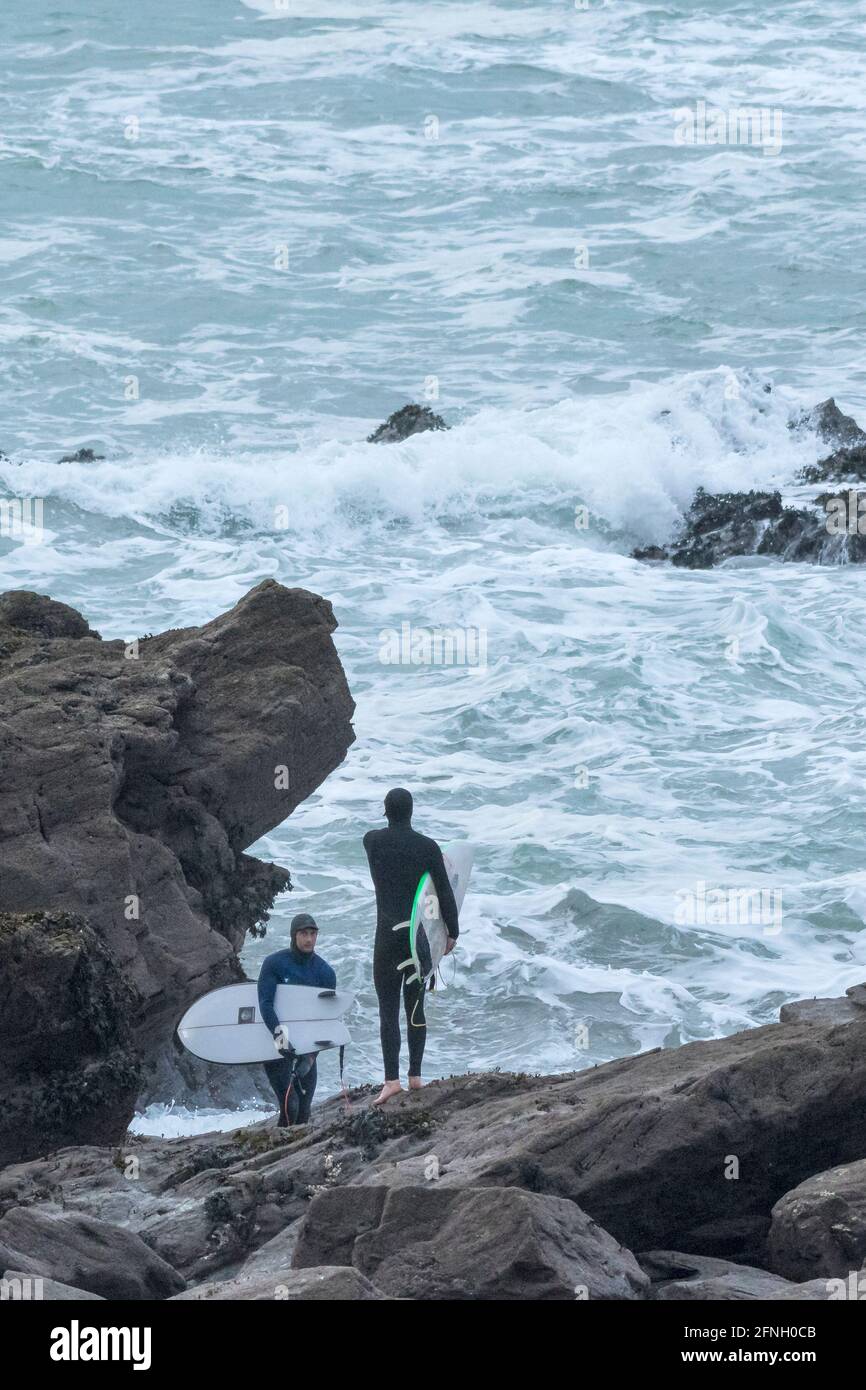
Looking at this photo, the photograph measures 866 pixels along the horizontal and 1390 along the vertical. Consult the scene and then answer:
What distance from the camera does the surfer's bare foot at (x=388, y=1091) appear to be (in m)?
8.30

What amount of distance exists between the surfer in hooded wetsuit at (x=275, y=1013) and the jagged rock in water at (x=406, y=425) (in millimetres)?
15794

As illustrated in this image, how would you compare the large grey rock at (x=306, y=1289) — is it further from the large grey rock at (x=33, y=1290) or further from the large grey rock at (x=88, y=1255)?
the large grey rock at (x=88, y=1255)

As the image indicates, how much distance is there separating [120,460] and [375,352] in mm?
5777

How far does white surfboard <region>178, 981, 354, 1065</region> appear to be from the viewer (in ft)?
29.3

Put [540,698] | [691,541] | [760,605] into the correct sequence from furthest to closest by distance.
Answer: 1. [691,541]
2. [760,605]
3. [540,698]

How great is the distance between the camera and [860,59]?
1613 inches

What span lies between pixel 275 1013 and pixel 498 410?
17720 mm

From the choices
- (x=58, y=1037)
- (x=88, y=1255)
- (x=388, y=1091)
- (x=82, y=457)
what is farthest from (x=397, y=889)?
(x=82, y=457)

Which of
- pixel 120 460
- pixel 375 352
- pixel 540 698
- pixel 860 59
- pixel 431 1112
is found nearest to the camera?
pixel 431 1112

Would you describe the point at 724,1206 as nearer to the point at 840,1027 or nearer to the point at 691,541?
the point at 840,1027

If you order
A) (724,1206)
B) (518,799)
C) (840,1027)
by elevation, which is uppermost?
(840,1027)

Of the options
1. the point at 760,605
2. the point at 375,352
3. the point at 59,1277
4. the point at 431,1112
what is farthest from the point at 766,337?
the point at 59,1277

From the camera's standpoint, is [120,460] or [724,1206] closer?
[724,1206]

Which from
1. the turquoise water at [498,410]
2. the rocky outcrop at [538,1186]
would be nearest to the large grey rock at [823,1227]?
the rocky outcrop at [538,1186]
